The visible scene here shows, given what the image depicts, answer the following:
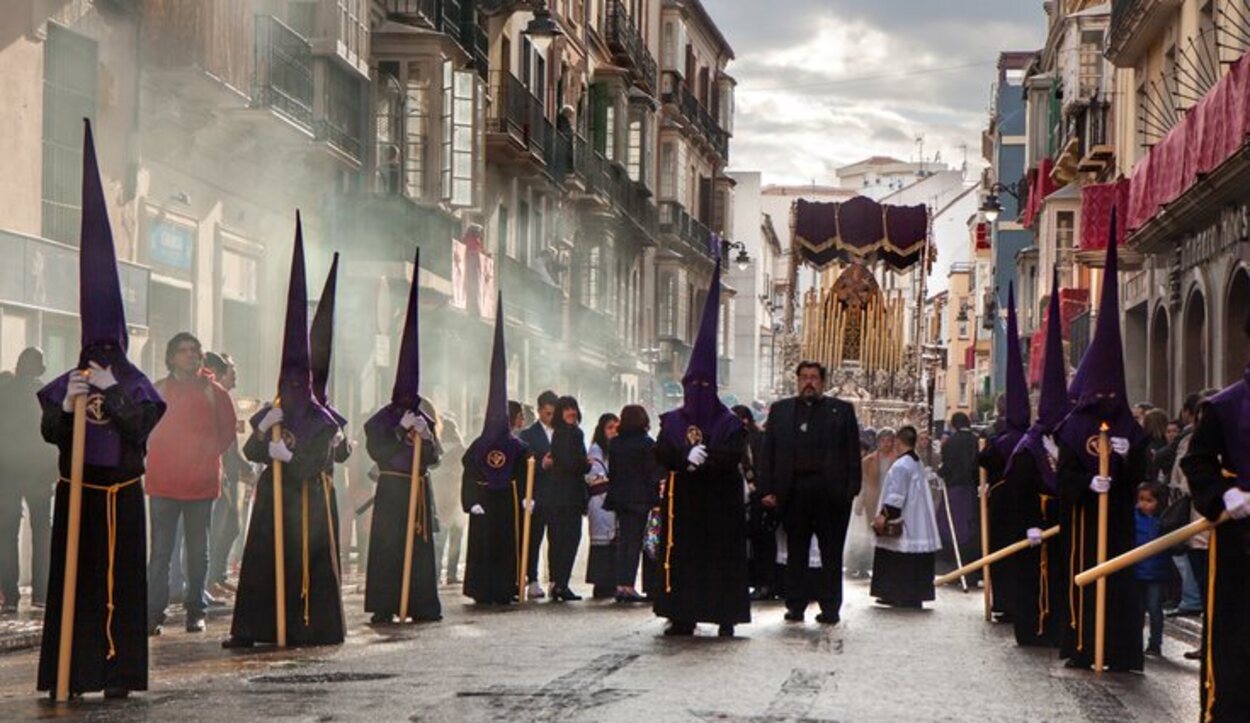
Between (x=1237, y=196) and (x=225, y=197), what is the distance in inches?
415

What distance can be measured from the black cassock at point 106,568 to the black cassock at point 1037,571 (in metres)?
A: 5.27

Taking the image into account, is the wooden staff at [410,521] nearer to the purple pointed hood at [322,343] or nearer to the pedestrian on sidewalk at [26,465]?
the purple pointed hood at [322,343]

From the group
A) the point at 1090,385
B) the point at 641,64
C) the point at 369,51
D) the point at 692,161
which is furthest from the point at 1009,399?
the point at 692,161

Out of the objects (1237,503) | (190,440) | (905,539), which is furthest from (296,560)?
(905,539)

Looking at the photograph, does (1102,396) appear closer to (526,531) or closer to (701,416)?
(701,416)

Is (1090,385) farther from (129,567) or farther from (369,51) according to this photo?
(369,51)

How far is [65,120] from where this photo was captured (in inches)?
811

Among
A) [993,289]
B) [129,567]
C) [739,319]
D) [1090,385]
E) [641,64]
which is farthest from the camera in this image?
[739,319]

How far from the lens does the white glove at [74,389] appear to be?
10672 millimetres

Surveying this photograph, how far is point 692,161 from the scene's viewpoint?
64.5 m

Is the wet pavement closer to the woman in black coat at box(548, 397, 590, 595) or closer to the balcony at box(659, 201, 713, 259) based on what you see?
the woman in black coat at box(548, 397, 590, 595)

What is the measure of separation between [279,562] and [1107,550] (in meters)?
4.42

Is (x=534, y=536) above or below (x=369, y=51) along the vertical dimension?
below

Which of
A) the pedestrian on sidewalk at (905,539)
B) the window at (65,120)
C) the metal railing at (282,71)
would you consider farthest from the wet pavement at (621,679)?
the metal railing at (282,71)
